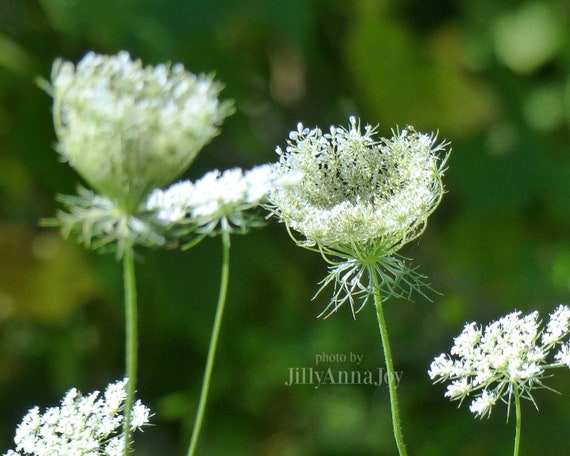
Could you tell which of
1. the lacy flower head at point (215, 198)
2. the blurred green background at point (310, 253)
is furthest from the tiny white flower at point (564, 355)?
the blurred green background at point (310, 253)

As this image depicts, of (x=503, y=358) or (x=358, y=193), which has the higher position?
(x=358, y=193)

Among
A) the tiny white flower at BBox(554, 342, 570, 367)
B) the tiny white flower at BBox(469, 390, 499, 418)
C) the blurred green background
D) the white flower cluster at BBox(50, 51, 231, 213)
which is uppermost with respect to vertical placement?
the blurred green background

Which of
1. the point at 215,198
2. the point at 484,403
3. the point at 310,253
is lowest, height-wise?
the point at 484,403

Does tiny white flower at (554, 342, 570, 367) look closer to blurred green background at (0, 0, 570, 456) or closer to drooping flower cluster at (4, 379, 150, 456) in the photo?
drooping flower cluster at (4, 379, 150, 456)

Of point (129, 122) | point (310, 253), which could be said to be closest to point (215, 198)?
point (129, 122)

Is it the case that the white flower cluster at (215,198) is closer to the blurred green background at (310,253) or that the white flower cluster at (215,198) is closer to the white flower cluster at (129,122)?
the white flower cluster at (129,122)

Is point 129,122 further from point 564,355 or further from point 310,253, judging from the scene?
point 310,253

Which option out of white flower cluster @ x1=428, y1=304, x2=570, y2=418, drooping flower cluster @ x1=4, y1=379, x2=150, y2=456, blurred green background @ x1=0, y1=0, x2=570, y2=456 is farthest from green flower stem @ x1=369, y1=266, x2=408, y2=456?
blurred green background @ x1=0, y1=0, x2=570, y2=456
